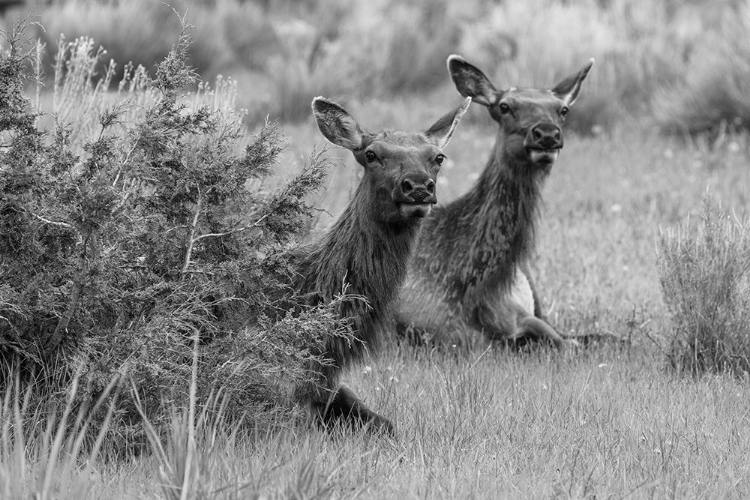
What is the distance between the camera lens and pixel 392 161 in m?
5.34

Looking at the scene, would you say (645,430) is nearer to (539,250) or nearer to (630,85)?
(539,250)

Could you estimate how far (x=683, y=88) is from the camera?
13.2 metres

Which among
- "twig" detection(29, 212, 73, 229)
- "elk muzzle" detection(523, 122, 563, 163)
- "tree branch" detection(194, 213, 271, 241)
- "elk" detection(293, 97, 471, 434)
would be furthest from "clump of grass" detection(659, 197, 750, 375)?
"twig" detection(29, 212, 73, 229)

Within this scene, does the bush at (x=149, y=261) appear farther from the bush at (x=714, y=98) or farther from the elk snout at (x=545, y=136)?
the bush at (x=714, y=98)

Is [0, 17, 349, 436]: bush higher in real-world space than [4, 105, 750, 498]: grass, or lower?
higher

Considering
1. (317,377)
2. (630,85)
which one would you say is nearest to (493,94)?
(317,377)

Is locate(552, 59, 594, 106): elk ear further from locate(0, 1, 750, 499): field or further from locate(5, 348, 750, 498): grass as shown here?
locate(5, 348, 750, 498): grass

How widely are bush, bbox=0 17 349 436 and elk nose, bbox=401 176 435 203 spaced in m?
0.41

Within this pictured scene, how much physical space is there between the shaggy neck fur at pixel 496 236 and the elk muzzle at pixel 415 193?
82.3 inches

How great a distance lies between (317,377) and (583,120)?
9.32m

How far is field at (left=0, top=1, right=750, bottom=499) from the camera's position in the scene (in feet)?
12.9

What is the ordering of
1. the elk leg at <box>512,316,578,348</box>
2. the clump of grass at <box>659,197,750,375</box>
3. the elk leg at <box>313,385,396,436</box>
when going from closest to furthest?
the elk leg at <box>313,385,396,436</box>, the clump of grass at <box>659,197,750,375</box>, the elk leg at <box>512,316,578,348</box>

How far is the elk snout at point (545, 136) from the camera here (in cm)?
679

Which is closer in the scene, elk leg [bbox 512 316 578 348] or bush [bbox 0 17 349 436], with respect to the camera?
bush [bbox 0 17 349 436]
